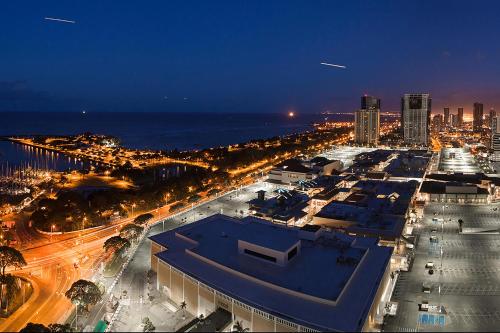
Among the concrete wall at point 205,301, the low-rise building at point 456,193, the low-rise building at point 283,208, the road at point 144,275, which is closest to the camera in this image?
the concrete wall at point 205,301

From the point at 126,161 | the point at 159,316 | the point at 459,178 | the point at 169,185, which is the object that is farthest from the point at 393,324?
the point at 126,161

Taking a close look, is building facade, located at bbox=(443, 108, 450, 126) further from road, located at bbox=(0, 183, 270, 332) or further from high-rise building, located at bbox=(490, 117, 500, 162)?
road, located at bbox=(0, 183, 270, 332)

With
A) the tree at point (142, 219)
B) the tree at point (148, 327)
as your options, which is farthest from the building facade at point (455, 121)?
the tree at point (148, 327)

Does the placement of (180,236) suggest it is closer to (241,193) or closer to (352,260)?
(352,260)

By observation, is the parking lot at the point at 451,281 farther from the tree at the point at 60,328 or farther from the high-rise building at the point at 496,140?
the high-rise building at the point at 496,140

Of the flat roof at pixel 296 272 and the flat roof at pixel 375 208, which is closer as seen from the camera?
the flat roof at pixel 296 272

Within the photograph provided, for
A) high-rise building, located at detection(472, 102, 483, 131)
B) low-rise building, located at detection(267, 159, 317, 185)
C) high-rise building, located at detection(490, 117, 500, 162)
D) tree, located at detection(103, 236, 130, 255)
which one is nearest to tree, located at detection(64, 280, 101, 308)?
tree, located at detection(103, 236, 130, 255)

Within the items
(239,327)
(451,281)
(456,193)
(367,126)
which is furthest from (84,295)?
(367,126)
